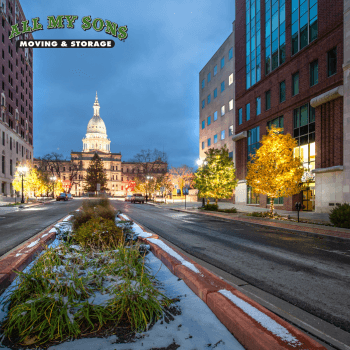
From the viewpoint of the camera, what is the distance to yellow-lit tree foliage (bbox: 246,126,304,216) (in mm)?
17719

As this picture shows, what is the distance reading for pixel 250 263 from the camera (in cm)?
650

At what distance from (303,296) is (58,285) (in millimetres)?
3892

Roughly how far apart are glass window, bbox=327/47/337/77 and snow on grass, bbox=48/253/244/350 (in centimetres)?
2330

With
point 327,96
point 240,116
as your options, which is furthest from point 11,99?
point 327,96

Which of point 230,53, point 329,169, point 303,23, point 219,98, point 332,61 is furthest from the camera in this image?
point 219,98

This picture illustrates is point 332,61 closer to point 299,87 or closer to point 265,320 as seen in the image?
point 299,87

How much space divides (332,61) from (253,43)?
13525 mm

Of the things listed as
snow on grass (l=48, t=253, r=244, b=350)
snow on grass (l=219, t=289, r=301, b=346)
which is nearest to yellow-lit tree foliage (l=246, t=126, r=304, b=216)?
snow on grass (l=219, t=289, r=301, b=346)

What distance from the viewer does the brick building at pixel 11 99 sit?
155 feet

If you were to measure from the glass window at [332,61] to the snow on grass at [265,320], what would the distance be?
2296cm

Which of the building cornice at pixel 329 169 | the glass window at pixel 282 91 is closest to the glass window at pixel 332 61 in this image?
the glass window at pixel 282 91

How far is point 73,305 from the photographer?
2928mm

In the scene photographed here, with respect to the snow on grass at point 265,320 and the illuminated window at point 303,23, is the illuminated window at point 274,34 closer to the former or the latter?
the illuminated window at point 303,23

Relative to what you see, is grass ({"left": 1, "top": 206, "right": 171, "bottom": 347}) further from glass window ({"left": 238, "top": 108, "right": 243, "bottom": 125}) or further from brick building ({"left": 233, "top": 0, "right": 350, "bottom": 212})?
glass window ({"left": 238, "top": 108, "right": 243, "bottom": 125})
